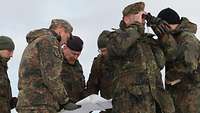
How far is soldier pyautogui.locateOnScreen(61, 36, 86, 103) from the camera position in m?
10.2

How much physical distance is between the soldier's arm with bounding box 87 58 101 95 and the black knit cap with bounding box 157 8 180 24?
2.03 meters

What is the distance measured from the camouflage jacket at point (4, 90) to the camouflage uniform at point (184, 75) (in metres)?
3.16

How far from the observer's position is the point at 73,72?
34.8 feet

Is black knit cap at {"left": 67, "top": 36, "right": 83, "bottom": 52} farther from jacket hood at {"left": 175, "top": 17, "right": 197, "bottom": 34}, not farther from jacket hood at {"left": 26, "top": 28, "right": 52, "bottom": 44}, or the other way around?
jacket hood at {"left": 175, "top": 17, "right": 197, "bottom": 34}

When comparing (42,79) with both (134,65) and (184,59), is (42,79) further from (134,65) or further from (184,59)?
(184,59)

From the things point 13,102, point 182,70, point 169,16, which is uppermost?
point 169,16

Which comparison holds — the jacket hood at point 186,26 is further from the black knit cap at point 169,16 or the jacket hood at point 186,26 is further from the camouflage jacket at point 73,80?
the camouflage jacket at point 73,80

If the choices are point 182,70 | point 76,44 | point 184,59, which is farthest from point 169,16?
point 76,44

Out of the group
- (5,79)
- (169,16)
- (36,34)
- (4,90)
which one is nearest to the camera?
(36,34)

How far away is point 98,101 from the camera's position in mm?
8609

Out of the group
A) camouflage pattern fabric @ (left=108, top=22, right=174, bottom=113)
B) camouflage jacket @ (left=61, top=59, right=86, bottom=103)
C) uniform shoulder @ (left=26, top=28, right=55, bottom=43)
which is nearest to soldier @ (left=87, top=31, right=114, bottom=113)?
camouflage jacket @ (left=61, top=59, right=86, bottom=103)

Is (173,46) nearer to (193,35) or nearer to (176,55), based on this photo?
(176,55)

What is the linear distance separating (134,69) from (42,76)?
1.47 metres

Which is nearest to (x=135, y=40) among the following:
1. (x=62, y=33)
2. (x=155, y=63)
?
(x=155, y=63)
